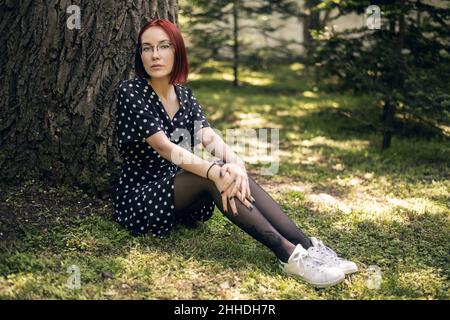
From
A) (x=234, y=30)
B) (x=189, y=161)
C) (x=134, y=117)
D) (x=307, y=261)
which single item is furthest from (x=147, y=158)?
(x=234, y=30)

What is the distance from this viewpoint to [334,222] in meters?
3.98

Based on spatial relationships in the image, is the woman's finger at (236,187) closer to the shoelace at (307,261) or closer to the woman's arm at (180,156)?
the woman's arm at (180,156)

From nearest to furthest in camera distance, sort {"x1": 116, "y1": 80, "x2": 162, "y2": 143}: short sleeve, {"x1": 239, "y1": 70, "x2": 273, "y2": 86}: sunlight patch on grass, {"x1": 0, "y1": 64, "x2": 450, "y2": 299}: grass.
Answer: {"x1": 0, "y1": 64, "x2": 450, "y2": 299}: grass < {"x1": 116, "y1": 80, "x2": 162, "y2": 143}: short sleeve < {"x1": 239, "y1": 70, "x2": 273, "y2": 86}: sunlight patch on grass

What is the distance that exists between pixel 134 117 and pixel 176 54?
0.46 m

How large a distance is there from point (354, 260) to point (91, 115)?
74.3 inches

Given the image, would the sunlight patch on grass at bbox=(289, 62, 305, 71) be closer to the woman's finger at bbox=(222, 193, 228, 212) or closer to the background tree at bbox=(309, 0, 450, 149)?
the background tree at bbox=(309, 0, 450, 149)

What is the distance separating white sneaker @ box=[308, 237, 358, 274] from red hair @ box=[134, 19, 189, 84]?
1.27 meters

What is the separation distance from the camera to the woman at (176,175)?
3016 mm

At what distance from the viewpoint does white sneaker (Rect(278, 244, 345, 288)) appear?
2.92 meters

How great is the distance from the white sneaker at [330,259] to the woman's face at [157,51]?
133 cm

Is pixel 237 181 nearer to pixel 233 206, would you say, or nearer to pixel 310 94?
pixel 233 206

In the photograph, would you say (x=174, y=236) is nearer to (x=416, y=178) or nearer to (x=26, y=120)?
(x=26, y=120)

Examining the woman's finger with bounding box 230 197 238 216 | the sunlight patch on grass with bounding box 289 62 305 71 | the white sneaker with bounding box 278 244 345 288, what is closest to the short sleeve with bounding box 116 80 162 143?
the woman's finger with bounding box 230 197 238 216

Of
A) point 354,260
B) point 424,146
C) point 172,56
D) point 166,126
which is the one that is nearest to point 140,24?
point 172,56
